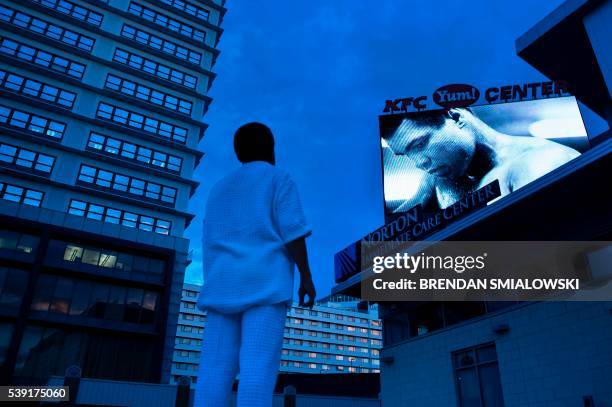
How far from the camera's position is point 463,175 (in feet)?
91.6

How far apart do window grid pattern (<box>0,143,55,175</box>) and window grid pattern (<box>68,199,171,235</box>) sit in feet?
10.2

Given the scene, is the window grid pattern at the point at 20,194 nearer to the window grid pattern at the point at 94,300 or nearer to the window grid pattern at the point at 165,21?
the window grid pattern at the point at 94,300

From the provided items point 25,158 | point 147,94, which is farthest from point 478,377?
point 147,94

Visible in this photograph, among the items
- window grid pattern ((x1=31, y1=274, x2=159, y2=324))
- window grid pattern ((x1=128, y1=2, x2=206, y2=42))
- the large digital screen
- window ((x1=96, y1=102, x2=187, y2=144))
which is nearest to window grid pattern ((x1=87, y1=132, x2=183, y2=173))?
window ((x1=96, y1=102, x2=187, y2=144))

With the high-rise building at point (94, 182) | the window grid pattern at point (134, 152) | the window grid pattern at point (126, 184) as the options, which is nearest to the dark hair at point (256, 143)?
the high-rise building at point (94, 182)

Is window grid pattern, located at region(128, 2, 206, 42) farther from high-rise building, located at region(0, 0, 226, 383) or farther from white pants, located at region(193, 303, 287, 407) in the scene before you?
white pants, located at region(193, 303, 287, 407)

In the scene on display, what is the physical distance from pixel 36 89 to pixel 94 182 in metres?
7.96

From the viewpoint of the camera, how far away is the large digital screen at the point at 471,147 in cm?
2686

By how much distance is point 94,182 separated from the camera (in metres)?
31.0

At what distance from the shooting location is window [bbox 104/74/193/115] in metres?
34.5

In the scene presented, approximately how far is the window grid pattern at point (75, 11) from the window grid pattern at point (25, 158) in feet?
39.9

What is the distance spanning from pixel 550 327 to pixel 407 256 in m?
4.78

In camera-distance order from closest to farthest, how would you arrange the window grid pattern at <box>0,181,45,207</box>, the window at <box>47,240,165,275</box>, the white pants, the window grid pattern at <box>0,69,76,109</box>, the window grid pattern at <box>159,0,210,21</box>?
1. the white pants
2. the window grid pattern at <box>0,181,45,207</box>
3. the window at <box>47,240,165,275</box>
4. the window grid pattern at <box>0,69,76,109</box>
5. the window grid pattern at <box>159,0,210,21</box>

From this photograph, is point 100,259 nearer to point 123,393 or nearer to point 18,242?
point 18,242
